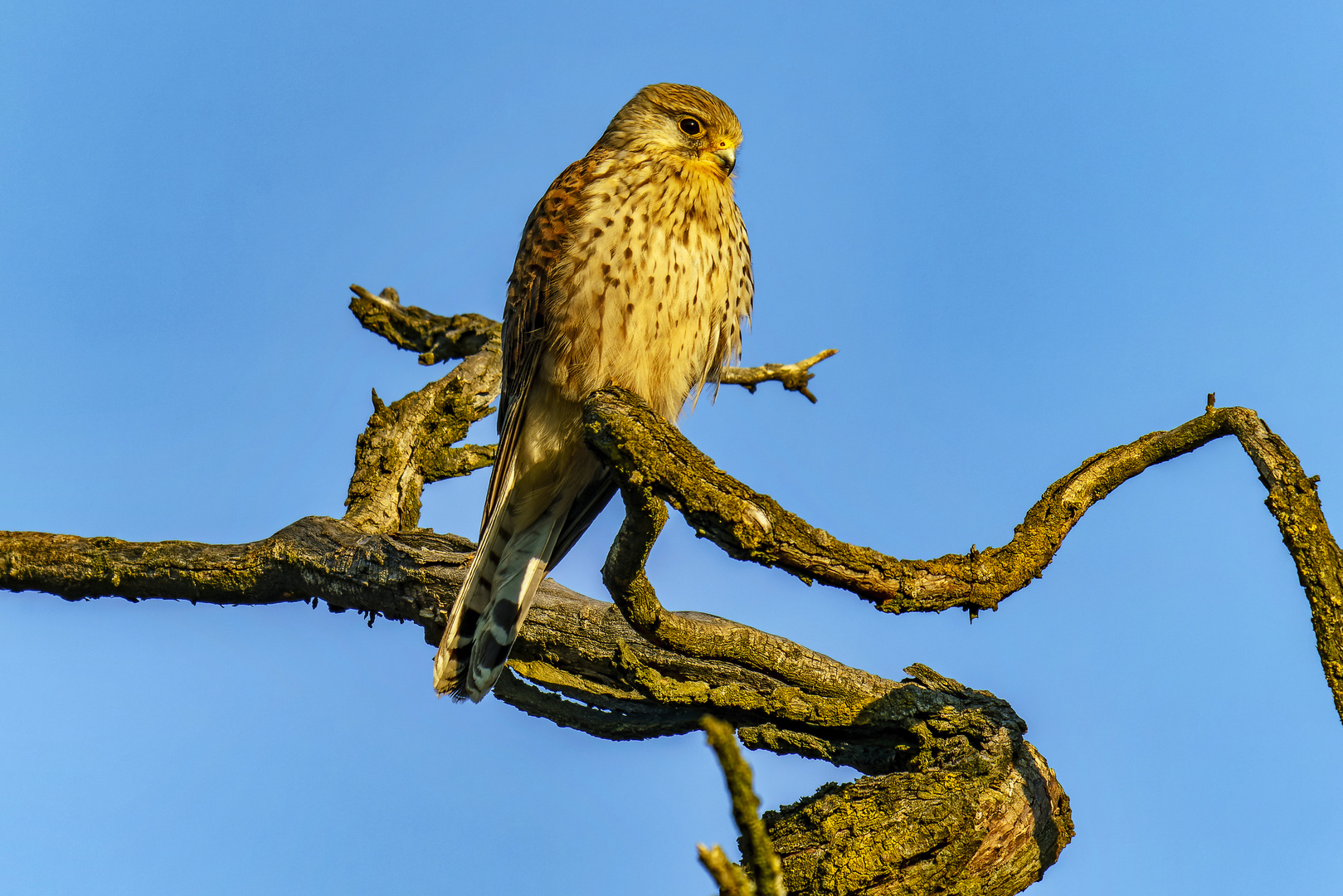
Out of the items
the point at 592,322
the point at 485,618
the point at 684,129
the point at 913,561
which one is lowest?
the point at 913,561

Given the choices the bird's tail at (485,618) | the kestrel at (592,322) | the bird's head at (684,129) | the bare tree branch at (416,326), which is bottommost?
the bird's tail at (485,618)

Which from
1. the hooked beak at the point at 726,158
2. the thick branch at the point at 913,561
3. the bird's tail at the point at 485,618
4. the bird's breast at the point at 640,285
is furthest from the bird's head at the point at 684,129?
the thick branch at the point at 913,561

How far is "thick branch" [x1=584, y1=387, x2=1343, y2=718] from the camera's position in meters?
2.48

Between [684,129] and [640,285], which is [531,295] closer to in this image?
[640,285]

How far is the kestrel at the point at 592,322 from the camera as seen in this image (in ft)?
12.8

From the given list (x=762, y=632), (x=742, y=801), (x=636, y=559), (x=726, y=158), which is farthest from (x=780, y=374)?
(x=742, y=801)

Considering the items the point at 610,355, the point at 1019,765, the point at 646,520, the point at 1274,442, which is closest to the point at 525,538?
the point at 610,355

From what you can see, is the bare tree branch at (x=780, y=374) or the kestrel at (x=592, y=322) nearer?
the kestrel at (x=592, y=322)

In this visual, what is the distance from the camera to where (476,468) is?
5.44 meters

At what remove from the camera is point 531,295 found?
13.4 ft

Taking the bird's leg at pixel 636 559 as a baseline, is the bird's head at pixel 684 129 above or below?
above

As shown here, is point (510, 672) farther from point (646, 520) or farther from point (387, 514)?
point (646, 520)

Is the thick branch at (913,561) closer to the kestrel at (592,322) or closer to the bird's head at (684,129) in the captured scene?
the kestrel at (592,322)

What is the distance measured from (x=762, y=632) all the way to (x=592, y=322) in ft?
4.44
